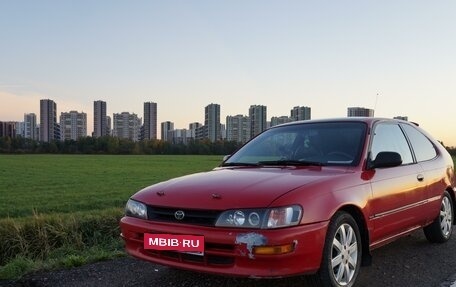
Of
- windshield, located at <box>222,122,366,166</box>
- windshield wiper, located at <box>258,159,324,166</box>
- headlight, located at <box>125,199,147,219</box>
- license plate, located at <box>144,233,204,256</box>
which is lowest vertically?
license plate, located at <box>144,233,204,256</box>

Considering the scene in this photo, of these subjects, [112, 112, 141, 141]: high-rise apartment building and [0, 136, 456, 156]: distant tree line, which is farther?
[112, 112, 141, 141]: high-rise apartment building

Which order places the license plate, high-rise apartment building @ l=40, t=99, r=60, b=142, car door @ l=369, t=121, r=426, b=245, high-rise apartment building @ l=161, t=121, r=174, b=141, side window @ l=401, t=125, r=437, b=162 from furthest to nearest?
high-rise apartment building @ l=40, t=99, r=60, b=142 < high-rise apartment building @ l=161, t=121, r=174, b=141 < side window @ l=401, t=125, r=437, b=162 < car door @ l=369, t=121, r=426, b=245 < the license plate

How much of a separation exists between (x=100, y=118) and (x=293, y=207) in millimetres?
127767

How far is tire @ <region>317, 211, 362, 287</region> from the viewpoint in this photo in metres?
3.94

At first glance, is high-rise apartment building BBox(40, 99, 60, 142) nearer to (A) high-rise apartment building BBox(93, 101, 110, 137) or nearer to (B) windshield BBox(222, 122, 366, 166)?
(A) high-rise apartment building BBox(93, 101, 110, 137)

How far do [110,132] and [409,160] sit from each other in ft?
418

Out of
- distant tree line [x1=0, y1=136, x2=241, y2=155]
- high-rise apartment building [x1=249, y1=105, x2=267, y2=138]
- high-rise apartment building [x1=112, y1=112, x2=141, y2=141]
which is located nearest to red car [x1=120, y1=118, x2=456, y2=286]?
high-rise apartment building [x1=249, y1=105, x2=267, y2=138]

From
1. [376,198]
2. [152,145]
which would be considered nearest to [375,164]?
[376,198]

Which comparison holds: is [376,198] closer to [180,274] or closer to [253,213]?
[253,213]

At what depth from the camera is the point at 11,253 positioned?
8812mm

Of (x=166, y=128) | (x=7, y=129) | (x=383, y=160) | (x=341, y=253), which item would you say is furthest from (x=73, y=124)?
(x=341, y=253)

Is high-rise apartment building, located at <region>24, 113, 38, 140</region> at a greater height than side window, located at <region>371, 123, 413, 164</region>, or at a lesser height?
greater

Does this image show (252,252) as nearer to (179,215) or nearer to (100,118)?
(179,215)

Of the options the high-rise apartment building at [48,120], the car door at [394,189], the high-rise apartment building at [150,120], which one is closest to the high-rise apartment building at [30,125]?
the high-rise apartment building at [48,120]
